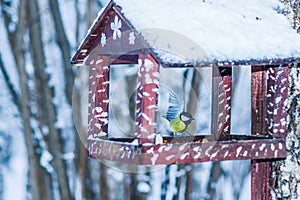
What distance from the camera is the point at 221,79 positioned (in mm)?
1729

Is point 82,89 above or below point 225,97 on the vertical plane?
above

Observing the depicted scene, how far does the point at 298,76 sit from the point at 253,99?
0.51ft

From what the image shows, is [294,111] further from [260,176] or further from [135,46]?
[135,46]

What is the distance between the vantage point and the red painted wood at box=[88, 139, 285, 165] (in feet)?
4.61

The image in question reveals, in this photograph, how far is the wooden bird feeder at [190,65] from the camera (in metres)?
1.40

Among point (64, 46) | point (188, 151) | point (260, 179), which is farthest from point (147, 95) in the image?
point (64, 46)

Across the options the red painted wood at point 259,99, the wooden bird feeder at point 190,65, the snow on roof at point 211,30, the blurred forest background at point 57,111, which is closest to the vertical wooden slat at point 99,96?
the wooden bird feeder at point 190,65

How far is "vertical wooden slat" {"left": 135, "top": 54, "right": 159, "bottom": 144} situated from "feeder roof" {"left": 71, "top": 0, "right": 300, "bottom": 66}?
85 mm

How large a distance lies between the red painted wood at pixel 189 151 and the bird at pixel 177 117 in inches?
6.3

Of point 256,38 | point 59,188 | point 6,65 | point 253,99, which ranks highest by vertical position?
point 6,65

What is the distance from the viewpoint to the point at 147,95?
1.46 m

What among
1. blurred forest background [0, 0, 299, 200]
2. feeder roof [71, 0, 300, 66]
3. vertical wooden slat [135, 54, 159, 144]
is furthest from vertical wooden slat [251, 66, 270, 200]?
blurred forest background [0, 0, 299, 200]

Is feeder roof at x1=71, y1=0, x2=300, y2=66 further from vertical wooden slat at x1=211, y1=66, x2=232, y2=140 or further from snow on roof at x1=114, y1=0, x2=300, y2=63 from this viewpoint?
vertical wooden slat at x1=211, y1=66, x2=232, y2=140

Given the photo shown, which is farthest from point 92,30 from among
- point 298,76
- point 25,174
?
point 25,174
